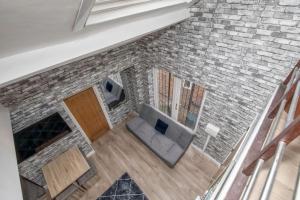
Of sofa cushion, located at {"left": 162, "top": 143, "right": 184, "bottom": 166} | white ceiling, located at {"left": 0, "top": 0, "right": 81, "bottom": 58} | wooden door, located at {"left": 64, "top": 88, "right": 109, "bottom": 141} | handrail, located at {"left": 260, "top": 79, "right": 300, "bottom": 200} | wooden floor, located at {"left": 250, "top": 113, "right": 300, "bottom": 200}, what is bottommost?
sofa cushion, located at {"left": 162, "top": 143, "right": 184, "bottom": 166}

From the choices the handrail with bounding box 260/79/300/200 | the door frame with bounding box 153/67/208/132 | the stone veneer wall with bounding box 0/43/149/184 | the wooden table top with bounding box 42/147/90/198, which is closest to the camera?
the handrail with bounding box 260/79/300/200

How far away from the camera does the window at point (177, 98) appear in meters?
4.38

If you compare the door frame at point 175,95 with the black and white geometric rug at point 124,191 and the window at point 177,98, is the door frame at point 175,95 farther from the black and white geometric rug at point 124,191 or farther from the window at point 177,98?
the black and white geometric rug at point 124,191

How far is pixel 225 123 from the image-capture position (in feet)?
12.0

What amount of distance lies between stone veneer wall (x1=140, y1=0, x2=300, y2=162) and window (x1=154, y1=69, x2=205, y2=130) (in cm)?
48

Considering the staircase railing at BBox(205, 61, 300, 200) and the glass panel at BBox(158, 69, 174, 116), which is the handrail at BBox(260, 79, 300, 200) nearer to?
the staircase railing at BBox(205, 61, 300, 200)

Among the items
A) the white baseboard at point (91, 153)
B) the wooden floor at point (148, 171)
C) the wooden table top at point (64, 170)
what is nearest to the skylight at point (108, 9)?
the wooden table top at point (64, 170)

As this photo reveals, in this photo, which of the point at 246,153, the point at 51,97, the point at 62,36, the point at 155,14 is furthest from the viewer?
the point at 51,97

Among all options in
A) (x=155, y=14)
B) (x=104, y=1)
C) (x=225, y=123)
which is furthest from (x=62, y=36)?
(x=225, y=123)

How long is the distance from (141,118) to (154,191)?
2412 millimetres

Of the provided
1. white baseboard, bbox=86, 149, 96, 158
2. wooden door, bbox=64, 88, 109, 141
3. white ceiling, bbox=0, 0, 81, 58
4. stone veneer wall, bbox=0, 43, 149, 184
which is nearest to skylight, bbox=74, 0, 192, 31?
white ceiling, bbox=0, 0, 81, 58

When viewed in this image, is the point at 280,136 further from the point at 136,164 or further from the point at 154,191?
the point at 136,164

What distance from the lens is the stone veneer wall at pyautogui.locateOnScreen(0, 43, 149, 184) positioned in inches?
121

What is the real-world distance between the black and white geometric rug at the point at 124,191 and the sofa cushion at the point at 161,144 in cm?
116
